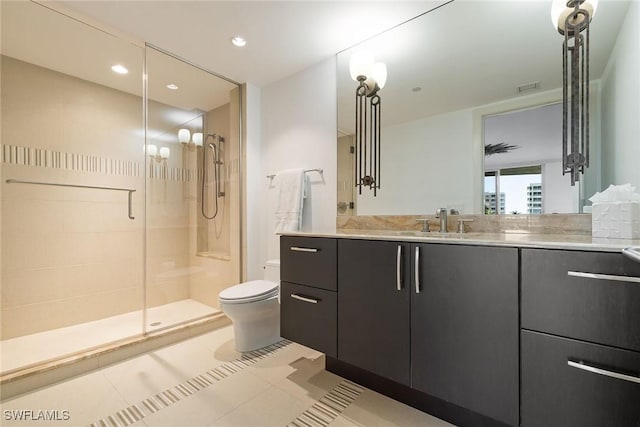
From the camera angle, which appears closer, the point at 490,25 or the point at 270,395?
the point at 270,395

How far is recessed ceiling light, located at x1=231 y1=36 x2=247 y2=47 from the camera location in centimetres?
205

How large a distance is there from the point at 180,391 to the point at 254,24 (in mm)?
2342

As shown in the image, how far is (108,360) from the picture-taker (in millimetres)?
1869

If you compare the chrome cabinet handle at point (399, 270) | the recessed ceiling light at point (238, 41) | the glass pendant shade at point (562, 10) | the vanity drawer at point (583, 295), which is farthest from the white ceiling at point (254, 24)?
the vanity drawer at point (583, 295)

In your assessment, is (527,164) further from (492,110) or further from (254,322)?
(254,322)

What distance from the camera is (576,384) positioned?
838mm

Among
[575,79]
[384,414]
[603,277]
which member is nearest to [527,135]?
[575,79]

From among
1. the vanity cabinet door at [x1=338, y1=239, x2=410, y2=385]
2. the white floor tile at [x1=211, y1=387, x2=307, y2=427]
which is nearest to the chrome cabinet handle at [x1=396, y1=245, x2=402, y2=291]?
the vanity cabinet door at [x1=338, y1=239, x2=410, y2=385]

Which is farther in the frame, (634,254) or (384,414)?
(384,414)

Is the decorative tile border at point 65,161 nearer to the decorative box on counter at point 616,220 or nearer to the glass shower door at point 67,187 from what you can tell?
A: the glass shower door at point 67,187

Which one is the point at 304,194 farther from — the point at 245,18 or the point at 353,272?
the point at 245,18

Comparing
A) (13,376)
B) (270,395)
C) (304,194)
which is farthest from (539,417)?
(13,376)

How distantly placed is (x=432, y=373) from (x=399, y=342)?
164 mm

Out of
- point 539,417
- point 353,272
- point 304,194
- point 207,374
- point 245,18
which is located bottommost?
point 207,374
